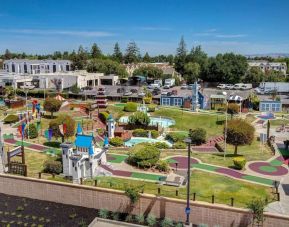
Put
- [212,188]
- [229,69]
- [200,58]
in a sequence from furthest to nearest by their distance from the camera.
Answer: [200,58]
[229,69]
[212,188]

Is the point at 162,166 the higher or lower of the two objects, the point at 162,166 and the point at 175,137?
the lower

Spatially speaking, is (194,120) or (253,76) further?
(253,76)

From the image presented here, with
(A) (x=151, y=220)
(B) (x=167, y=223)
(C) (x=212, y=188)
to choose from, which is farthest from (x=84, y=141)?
(C) (x=212, y=188)

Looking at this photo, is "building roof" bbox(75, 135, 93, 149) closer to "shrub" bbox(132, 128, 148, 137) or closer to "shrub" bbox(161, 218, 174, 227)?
"shrub" bbox(161, 218, 174, 227)

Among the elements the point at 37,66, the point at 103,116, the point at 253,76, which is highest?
the point at 37,66

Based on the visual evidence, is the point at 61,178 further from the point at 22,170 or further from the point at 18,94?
the point at 18,94

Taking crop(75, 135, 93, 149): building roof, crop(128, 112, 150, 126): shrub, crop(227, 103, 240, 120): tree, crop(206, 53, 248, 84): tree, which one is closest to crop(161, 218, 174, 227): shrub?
crop(75, 135, 93, 149): building roof

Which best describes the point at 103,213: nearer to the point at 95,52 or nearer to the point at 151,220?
the point at 151,220

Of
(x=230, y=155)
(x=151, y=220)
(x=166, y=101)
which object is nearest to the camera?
(x=151, y=220)
